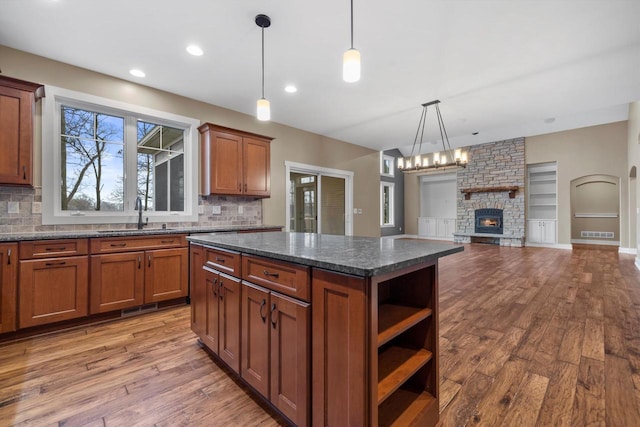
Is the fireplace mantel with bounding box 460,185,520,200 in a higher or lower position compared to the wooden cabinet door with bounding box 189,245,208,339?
higher

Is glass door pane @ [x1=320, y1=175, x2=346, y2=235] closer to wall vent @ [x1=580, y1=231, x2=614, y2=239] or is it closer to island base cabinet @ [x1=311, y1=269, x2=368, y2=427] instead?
island base cabinet @ [x1=311, y1=269, x2=368, y2=427]

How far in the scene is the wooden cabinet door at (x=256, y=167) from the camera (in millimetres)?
4254

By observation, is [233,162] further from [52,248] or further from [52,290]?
[52,290]

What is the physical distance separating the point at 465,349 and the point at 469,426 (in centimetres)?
89

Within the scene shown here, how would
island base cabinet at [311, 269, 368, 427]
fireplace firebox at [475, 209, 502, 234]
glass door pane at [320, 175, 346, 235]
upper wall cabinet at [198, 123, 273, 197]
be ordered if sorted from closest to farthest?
1. island base cabinet at [311, 269, 368, 427]
2. upper wall cabinet at [198, 123, 273, 197]
3. glass door pane at [320, 175, 346, 235]
4. fireplace firebox at [475, 209, 502, 234]

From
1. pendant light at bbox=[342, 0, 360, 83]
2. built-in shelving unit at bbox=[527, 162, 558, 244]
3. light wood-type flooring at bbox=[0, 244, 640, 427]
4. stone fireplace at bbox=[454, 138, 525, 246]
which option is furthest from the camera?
stone fireplace at bbox=[454, 138, 525, 246]

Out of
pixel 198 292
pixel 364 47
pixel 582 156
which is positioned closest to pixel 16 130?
pixel 198 292

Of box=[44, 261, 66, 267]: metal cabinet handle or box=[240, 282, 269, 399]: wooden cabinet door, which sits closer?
box=[240, 282, 269, 399]: wooden cabinet door

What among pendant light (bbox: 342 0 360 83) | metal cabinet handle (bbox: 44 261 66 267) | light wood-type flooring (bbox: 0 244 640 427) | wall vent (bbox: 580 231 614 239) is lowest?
light wood-type flooring (bbox: 0 244 640 427)

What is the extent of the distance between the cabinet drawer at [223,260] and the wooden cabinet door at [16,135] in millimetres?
2147

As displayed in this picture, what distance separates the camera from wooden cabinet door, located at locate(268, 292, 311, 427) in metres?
1.23

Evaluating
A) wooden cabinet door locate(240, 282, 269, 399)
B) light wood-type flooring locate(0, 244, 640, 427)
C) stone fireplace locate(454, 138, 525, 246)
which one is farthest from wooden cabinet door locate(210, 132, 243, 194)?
stone fireplace locate(454, 138, 525, 246)

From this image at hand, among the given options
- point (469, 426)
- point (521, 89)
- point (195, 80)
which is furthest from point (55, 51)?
point (521, 89)

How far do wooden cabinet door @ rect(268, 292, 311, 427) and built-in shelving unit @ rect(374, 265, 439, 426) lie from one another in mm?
331
